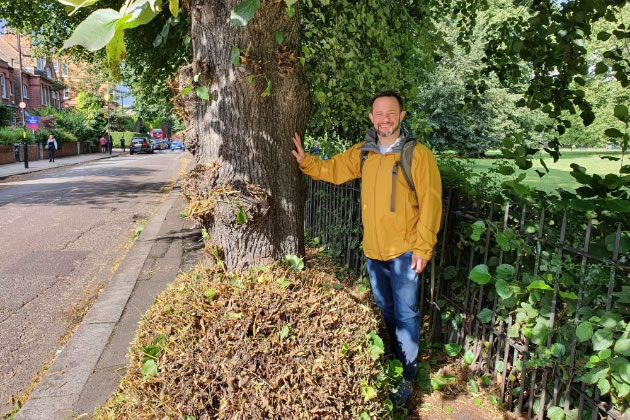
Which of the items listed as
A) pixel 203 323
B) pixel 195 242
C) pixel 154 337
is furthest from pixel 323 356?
pixel 195 242

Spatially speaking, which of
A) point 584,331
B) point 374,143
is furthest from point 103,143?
point 584,331

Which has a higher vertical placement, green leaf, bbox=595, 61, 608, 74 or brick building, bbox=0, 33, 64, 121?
brick building, bbox=0, 33, 64, 121

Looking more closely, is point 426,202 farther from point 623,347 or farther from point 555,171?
point 555,171

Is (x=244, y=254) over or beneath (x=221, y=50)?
beneath

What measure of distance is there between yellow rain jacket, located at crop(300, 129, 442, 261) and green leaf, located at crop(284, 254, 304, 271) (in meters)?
0.58

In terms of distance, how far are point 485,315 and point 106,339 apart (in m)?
3.09

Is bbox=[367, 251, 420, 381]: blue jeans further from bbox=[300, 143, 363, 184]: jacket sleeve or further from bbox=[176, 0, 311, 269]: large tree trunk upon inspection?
bbox=[176, 0, 311, 269]: large tree trunk

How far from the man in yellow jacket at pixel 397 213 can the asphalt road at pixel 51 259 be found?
9.27 feet

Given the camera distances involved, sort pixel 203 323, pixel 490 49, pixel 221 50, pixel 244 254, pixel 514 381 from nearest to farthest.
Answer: pixel 203 323, pixel 221 50, pixel 244 254, pixel 514 381, pixel 490 49

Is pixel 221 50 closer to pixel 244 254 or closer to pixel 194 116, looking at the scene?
pixel 194 116

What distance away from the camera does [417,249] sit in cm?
282

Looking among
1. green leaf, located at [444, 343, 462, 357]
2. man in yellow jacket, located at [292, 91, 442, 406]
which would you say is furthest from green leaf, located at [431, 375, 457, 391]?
man in yellow jacket, located at [292, 91, 442, 406]

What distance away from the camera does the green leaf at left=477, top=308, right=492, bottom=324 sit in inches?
121

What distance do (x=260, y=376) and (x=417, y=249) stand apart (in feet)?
4.31
